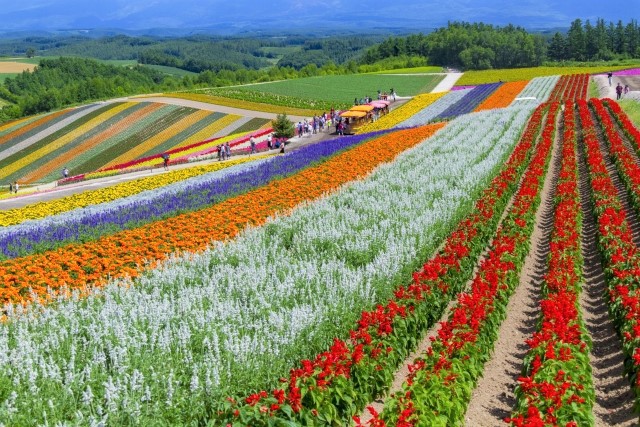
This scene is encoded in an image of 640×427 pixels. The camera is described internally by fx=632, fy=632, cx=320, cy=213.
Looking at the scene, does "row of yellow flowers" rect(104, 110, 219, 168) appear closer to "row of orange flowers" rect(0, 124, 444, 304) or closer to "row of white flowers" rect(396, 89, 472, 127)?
"row of white flowers" rect(396, 89, 472, 127)

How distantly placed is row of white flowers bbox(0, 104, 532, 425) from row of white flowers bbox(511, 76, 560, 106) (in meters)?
41.8

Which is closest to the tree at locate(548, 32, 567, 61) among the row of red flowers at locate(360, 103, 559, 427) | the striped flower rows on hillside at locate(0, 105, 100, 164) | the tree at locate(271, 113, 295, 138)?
the striped flower rows on hillside at locate(0, 105, 100, 164)

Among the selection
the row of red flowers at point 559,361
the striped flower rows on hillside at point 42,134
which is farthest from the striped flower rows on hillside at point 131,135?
the row of red flowers at point 559,361

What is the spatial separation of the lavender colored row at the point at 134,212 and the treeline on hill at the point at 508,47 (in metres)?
99.4

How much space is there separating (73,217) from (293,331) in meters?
Result: 14.3

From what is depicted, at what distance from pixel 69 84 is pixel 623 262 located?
512 feet

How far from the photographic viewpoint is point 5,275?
13.9 meters

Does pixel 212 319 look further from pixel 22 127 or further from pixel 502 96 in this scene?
pixel 22 127

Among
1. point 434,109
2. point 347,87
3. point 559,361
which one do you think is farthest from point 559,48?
point 559,361

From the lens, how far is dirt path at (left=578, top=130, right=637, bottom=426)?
9.79m

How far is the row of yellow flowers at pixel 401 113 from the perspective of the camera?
5244 centimetres

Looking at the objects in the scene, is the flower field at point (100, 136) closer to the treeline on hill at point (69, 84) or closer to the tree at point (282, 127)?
the tree at point (282, 127)

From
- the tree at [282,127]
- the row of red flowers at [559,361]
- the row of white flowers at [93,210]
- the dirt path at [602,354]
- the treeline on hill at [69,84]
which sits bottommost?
the dirt path at [602,354]

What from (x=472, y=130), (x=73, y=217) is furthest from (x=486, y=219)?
(x=472, y=130)
